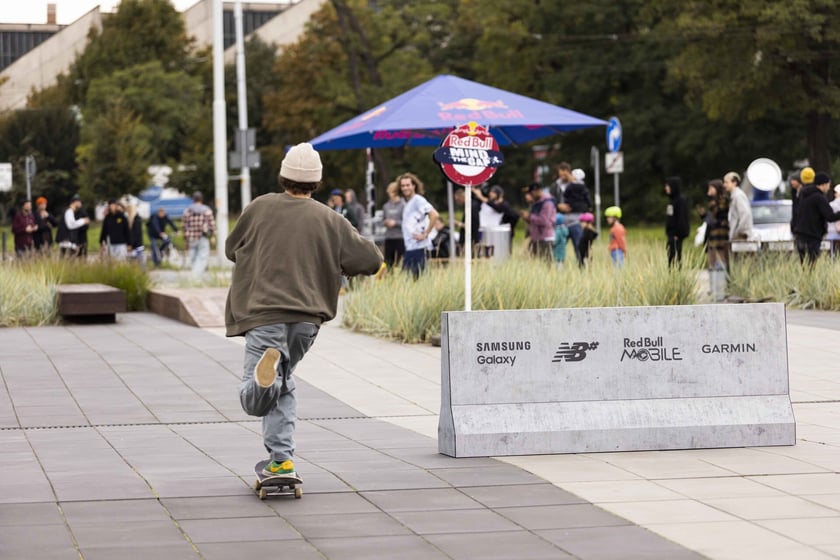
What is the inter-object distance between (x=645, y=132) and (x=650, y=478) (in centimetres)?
5414

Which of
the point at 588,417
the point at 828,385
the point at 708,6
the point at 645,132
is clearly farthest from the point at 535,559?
the point at 645,132

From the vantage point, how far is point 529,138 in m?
23.8

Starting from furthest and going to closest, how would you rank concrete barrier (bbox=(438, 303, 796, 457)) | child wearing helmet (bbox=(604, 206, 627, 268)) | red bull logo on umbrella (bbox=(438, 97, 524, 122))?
child wearing helmet (bbox=(604, 206, 627, 268)), red bull logo on umbrella (bbox=(438, 97, 524, 122)), concrete barrier (bbox=(438, 303, 796, 457))

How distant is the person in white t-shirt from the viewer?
18.9 meters

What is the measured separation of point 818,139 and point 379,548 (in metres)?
46.7

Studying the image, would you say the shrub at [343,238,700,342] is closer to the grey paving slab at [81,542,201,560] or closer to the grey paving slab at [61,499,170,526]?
the grey paving slab at [61,499,170,526]

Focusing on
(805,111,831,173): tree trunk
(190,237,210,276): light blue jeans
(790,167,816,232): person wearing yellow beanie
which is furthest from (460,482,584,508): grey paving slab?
(805,111,831,173): tree trunk

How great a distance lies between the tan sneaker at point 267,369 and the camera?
686 centimetres

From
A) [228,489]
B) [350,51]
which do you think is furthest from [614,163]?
[350,51]

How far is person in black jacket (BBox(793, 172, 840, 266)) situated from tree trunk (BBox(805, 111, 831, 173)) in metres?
30.1

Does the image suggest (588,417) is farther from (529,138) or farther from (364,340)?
(529,138)

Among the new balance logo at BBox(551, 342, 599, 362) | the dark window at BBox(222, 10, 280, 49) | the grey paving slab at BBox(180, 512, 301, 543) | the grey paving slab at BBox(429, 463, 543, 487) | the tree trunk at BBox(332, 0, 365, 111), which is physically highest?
the dark window at BBox(222, 10, 280, 49)

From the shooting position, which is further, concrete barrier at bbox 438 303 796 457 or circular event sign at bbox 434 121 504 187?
circular event sign at bbox 434 121 504 187

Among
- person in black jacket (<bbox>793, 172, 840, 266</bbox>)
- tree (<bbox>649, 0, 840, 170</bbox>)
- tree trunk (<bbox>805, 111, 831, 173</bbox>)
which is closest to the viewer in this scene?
person in black jacket (<bbox>793, 172, 840, 266</bbox>)
